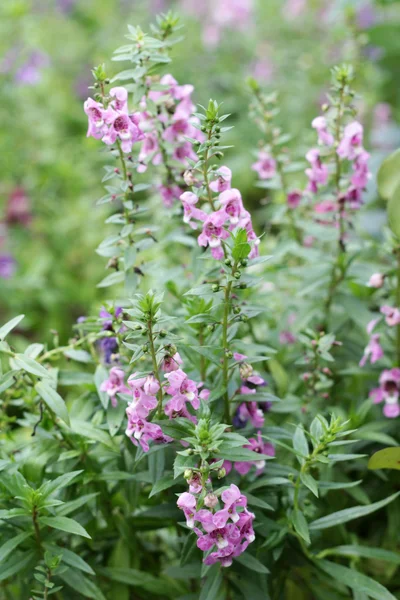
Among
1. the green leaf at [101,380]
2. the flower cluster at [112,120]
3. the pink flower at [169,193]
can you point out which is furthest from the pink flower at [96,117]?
the green leaf at [101,380]

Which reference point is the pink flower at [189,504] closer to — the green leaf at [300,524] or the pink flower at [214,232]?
the green leaf at [300,524]

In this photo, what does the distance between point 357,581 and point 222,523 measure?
1.14ft

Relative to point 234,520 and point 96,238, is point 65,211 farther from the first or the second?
point 234,520

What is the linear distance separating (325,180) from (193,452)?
664mm

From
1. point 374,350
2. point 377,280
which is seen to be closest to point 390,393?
point 374,350

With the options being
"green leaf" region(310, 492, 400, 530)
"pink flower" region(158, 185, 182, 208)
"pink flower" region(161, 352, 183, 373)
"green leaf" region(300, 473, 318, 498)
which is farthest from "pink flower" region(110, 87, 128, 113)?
"green leaf" region(310, 492, 400, 530)

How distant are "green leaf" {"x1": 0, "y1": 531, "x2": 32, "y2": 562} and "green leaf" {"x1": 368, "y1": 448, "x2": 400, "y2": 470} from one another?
1.84 feet

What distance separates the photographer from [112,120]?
103 cm

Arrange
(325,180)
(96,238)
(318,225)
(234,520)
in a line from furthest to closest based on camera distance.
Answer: (96,238)
(318,225)
(325,180)
(234,520)

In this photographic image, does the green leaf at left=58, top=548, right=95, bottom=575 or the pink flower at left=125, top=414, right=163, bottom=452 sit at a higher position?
the pink flower at left=125, top=414, right=163, bottom=452

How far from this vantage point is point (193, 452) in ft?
3.10

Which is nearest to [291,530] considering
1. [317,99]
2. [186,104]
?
[186,104]

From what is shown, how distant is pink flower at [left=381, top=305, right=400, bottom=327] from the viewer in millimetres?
1306

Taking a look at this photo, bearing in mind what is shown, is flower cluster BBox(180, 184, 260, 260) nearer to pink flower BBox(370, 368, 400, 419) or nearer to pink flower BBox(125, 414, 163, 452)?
pink flower BBox(125, 414, 163, 452)
